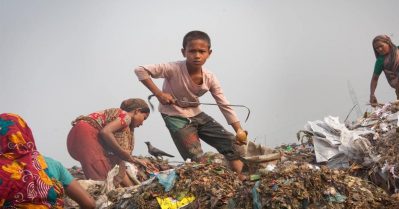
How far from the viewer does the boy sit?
3.88 meters

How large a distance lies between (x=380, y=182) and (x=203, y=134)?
176cm

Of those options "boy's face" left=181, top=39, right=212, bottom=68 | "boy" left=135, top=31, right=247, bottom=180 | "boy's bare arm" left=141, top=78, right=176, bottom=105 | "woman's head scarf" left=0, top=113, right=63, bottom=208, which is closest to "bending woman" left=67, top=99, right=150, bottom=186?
"boy" left=135, top=31, right=247, bottom=180

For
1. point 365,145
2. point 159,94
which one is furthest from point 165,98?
point 365,145

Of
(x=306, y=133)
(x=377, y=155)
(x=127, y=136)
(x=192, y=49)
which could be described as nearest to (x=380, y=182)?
(x=377, y=155)

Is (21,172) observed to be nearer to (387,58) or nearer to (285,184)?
(285,184)

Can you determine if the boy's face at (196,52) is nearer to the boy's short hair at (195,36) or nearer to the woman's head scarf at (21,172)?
the boy's short hair at (195,36)

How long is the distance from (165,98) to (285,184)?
1.78 m

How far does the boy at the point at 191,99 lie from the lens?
388cm

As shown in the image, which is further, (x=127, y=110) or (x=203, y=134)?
(x=127, y=110)

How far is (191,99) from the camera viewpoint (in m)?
4.07

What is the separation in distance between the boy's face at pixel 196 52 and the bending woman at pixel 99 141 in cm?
108

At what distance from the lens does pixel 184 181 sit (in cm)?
271

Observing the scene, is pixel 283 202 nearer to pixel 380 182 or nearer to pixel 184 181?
pixel 184 181

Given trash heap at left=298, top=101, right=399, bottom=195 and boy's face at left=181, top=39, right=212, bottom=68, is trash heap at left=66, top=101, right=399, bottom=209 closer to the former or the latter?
trash heap at left=298, top=101, right=399, bottom=195
